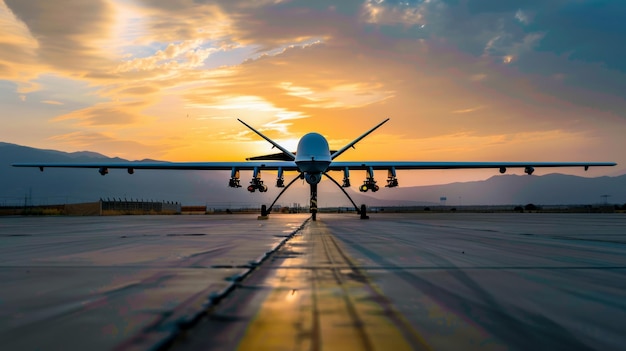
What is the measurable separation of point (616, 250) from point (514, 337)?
11514 mm

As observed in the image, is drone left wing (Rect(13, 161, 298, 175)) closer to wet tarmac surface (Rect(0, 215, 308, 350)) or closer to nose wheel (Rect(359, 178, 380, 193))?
nose wheel (Rect(359, 178, 380, 193))

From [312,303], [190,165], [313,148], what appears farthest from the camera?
[190,165]

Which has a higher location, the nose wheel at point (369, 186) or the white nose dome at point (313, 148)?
the white nose dome at point (313, 148)

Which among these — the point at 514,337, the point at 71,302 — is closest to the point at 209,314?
the point at 71,302

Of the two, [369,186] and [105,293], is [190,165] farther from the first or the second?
[105,293]

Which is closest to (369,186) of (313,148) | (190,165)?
(313,148)

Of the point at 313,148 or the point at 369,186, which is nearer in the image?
the point at 313,148

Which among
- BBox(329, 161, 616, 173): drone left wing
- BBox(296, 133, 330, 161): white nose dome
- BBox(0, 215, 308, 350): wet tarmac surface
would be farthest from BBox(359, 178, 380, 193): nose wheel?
BBox(0, 215, 308, 350): wet tarmac surface

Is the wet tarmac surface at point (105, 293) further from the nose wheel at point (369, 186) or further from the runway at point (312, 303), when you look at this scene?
the nose wheel at point (369, 186)

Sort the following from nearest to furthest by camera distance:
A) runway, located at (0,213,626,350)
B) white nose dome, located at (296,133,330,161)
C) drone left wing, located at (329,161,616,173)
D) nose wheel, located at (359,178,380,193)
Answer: runway, located at (0,213,626,350)
white nose dome, located at (296,133,330,161)
nose wheel, located at (359,178,380,193)
drone left wing, located at (329,161,616,173)

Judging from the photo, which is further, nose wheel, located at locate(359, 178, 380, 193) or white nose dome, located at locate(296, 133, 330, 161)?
nose wheel, located at locate(359, 178, 380, 193)

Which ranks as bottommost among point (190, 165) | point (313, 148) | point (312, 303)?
point (312, 303)

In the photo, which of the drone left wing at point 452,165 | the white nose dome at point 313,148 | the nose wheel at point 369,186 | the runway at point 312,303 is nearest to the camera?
the runway at point 312,303

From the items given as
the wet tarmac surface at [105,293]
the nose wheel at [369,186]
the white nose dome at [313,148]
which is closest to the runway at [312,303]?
the wet tarmac surface at [105,293]
